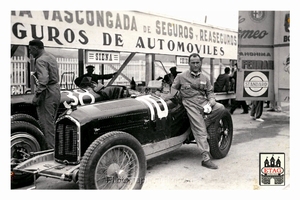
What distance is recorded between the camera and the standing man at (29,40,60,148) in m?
3.72

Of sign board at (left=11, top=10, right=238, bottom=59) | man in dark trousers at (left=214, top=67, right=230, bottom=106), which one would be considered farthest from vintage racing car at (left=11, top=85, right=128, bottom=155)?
man in dark trousers at (left=214, top=67, right=230, bottom=106)

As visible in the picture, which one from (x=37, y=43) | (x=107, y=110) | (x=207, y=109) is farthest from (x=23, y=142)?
(x=207, y=109)

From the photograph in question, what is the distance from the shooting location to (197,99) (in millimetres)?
3977

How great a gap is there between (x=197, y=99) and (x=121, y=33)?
174 centimetres

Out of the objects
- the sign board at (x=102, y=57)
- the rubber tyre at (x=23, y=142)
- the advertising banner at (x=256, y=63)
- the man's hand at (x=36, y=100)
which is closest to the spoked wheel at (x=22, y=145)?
the rubber tyre at (x=23, y=142)

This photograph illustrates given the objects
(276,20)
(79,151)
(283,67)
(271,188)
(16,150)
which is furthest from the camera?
(283,67)

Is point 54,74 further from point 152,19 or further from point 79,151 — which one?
point 152,19

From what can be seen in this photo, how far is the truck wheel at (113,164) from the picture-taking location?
106 inches

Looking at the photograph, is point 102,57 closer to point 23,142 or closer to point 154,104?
point 154,104

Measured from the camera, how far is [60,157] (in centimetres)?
310

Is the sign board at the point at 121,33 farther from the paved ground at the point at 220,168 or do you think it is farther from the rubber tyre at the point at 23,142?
the paved ground at the point at 220,168

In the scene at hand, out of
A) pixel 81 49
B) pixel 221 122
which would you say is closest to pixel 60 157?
pixel 81 49

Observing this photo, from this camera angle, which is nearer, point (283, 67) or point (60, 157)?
point (60, 157)
